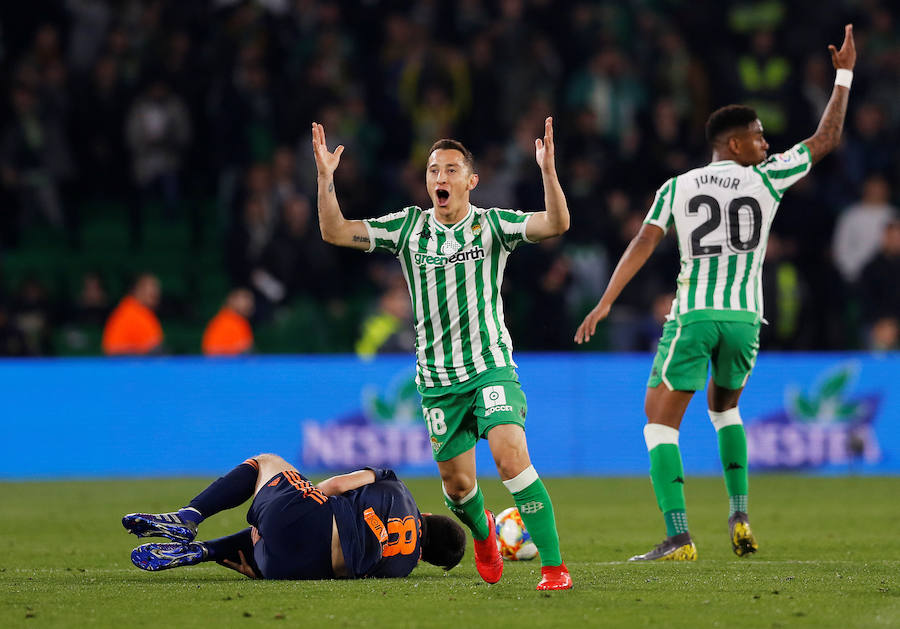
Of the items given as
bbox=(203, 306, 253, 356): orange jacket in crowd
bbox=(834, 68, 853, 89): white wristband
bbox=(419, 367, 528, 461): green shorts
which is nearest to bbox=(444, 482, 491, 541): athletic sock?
bbox=(419, 367, 528, 461): green shorts

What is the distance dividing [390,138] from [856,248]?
6.13 m

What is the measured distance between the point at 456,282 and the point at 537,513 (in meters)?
1.24

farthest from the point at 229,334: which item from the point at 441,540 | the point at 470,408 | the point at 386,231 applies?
the point at 470,408

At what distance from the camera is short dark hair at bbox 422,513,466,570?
7282 mm

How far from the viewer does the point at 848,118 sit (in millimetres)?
18172

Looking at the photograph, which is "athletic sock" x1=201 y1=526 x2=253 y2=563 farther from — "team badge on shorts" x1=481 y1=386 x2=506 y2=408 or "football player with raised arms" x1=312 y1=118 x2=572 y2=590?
"team badge on shorts" x1=481 y1=386 x2=506 y2=408

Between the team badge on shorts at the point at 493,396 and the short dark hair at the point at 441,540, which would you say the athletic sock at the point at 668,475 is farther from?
the team badge on shorts at the point at 493,396

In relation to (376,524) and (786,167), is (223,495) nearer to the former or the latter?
(376,524)

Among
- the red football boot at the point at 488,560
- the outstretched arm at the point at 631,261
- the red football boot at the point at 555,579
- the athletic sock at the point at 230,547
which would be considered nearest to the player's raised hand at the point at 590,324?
the outstretched arm at the point at 631,261

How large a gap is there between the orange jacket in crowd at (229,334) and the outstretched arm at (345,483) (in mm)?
8813

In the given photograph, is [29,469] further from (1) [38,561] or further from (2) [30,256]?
(1) [38,561]

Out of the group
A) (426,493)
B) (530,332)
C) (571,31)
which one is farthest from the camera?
(571,31)

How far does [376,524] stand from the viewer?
697 centimetres

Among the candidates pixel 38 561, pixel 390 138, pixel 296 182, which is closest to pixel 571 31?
pixel 390 138
